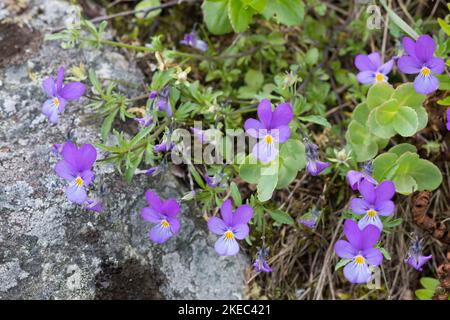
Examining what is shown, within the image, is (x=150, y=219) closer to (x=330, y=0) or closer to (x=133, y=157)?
(x=133, y=157)

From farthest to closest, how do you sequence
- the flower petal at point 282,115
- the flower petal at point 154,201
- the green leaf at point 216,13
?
the green leaf at point 216,13 → the flower petal at point 154,201 → the flower petal at point 282,115

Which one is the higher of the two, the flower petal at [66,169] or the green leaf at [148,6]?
the green leaf at [148,6]

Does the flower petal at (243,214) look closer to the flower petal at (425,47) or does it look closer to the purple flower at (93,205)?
the purple flower at (93,205)

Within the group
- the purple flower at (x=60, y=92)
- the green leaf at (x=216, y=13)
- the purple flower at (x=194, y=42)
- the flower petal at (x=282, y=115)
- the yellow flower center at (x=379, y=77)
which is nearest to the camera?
the flower petal at (x=282, y=115)

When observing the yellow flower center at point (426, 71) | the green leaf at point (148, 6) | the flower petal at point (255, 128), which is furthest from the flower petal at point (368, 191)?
the green leaf at point (148, 6)

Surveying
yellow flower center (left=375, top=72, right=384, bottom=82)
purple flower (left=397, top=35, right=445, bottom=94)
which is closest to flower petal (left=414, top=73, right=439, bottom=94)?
purple flower (left=397, top=35, right=445, bottom=94)

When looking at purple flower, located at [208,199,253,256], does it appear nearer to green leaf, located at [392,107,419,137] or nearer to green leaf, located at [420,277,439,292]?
green leaf, located at [392,107,419,137]
